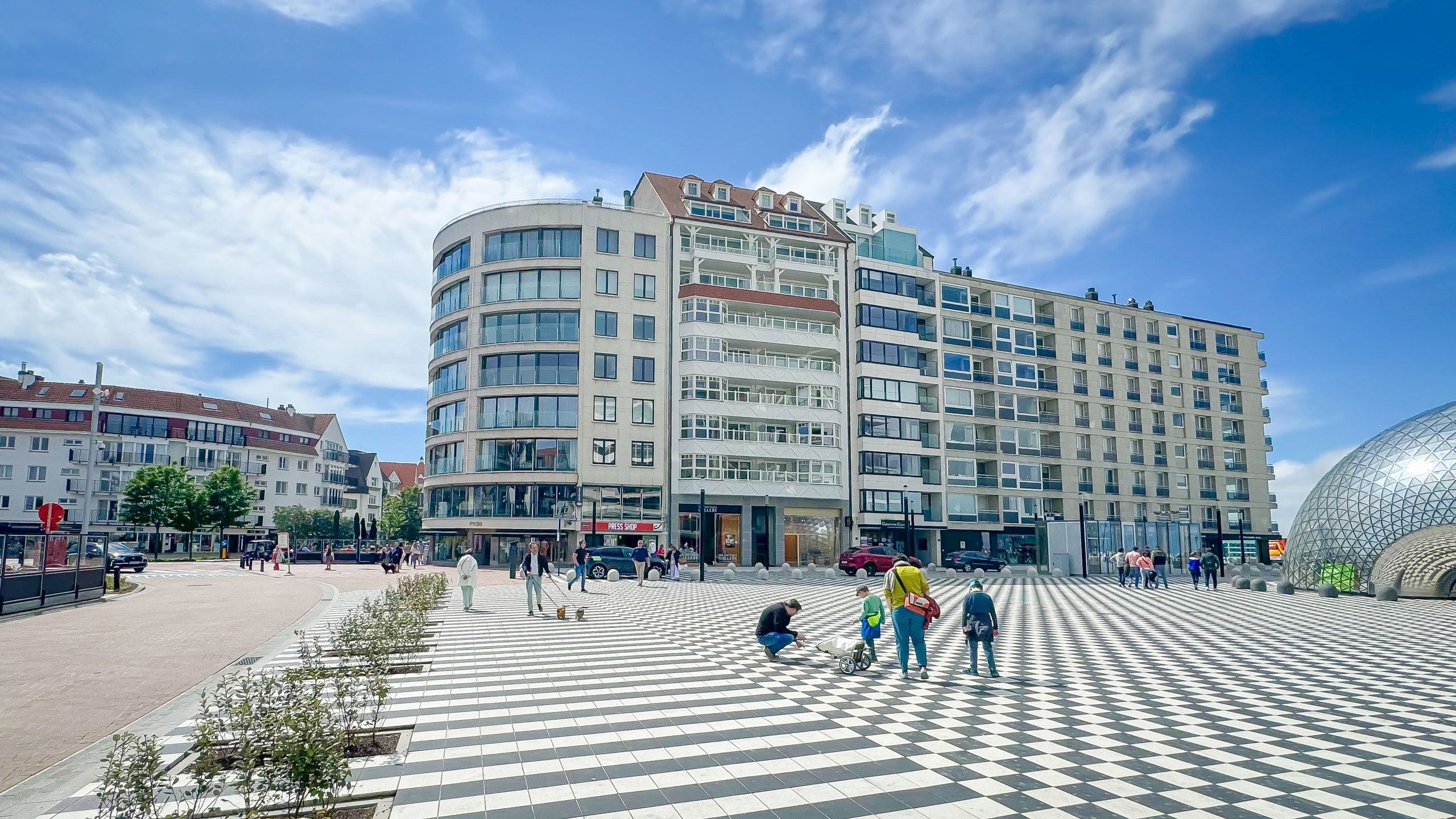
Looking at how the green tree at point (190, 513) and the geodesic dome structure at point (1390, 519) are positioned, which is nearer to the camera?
the geodesic dome structure at point (1390, 519)

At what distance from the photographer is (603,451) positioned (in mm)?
50219

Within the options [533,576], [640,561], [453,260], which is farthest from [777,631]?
[453,260]

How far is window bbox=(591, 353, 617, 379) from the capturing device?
5069 cm

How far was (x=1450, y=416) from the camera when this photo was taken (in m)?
32.4

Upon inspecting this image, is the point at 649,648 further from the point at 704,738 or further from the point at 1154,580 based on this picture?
the point at 1154,580

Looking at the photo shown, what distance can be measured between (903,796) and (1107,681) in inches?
269

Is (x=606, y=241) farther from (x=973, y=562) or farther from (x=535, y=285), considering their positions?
(x=973, y=562)

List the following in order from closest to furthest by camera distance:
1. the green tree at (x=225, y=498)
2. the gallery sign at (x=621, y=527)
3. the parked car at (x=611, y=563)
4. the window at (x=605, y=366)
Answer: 1. the parked car at (x=611, y=563)
2. the gallery sign at (x=621, y=527)
3. the window at (x=605, y=366)
4. the green tree at (x=225, y=498)

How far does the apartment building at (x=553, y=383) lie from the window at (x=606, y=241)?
73 mm

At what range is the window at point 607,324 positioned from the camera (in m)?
51.2

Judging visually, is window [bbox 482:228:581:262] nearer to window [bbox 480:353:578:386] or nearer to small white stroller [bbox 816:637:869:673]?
window [bbox 480:353:578:386]

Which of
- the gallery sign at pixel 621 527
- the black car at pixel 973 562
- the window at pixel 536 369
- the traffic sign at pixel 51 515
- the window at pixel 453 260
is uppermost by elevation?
the window at pixel 453 260

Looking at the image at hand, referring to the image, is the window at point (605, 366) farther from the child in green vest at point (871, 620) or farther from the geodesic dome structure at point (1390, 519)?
the child in green vest at point (871, 620)

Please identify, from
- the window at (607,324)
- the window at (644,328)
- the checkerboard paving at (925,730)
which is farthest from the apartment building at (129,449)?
the checkerboard paving at (925,730)
